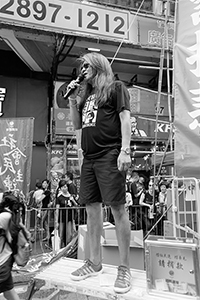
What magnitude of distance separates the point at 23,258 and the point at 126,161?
147 centimetres

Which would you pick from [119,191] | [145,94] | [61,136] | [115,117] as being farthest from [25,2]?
[119,191]

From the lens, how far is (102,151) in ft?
7.42

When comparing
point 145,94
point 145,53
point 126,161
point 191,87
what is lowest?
point 126,161

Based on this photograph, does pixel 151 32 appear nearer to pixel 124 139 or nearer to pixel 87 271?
pixel 124 139

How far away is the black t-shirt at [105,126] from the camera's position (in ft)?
7.43

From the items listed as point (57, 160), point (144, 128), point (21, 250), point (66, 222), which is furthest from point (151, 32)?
point (21, 250)

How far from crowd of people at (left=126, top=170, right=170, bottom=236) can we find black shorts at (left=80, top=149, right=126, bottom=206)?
12.3ft

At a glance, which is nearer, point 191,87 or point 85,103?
point 85,103

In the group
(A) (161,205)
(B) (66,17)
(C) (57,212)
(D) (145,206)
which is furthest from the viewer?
(A) (161,205)

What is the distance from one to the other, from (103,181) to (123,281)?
0.72m

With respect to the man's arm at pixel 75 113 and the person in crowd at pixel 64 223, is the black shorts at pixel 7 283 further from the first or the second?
the person in crowd at pixel 64 223

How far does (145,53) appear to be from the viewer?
28.0 feet

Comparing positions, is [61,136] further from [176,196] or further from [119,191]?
[119,191]

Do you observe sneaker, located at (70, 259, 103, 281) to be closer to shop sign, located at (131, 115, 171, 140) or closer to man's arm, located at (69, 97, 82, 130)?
man's arm, located at (69, 97, 82, 130)
